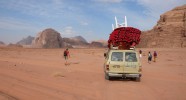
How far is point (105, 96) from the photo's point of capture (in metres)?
10.2

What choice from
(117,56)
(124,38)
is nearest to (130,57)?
(117,56)

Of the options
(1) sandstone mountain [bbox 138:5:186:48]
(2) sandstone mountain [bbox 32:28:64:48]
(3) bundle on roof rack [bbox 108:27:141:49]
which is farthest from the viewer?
(2) sandstone mountain [bbox 32:28:64:48]

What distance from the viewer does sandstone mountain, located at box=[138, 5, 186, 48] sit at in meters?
101

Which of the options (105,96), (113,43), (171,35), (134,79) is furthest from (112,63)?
(171,35)

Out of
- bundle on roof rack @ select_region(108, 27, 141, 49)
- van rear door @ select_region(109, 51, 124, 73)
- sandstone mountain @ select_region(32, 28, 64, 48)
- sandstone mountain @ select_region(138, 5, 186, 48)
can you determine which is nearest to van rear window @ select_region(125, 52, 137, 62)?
van rear door @ select_region(109, 51, 124, 73)

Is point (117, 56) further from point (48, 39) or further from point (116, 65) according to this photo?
point (48, 39)

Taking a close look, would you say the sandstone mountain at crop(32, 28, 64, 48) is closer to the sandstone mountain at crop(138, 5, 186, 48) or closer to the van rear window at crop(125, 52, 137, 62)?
the sandstone mountain at crop(138, 5, 186, 48)

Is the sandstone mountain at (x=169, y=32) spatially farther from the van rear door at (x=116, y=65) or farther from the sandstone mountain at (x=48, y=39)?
the van rear door at (x=116, y=65)

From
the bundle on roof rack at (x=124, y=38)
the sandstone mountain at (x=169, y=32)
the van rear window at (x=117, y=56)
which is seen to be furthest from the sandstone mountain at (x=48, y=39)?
the van rear window at (x=117, y=56)

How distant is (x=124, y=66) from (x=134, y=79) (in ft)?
5.53

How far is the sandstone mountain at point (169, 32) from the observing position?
101 metres

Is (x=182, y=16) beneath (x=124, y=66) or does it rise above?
above

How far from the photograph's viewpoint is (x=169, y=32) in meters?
104

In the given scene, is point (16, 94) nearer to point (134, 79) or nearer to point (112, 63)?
point (112, 63)
